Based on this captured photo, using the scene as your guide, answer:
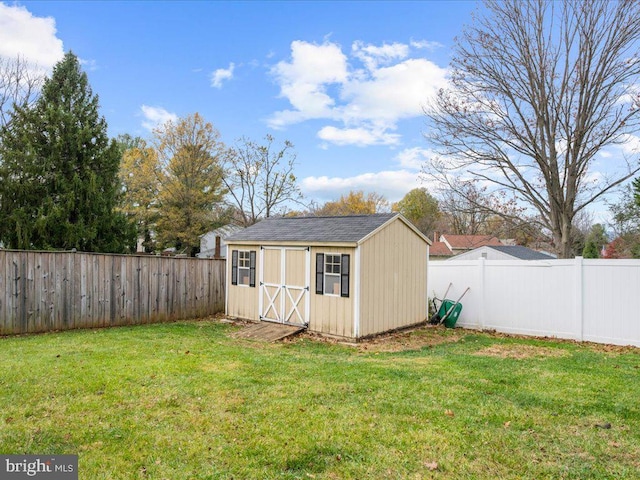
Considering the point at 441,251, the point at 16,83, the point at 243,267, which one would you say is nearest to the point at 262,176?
the point at 16,83

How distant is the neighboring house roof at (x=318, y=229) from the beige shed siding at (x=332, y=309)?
1.01 ft

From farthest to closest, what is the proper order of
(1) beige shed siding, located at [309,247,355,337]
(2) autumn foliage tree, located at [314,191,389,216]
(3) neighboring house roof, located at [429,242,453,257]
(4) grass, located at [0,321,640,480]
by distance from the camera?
(2) autumn foliage tree, located at [314,191,389,216] < (3) neighboring house roof, located at [429,242,453,257] < (1) beige shed siding, located at [309,247,355,337] < (4) grass, located at [0,321,640,480]

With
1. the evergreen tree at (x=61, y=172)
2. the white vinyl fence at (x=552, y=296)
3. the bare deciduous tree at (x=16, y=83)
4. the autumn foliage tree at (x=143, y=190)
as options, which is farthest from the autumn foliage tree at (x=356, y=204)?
the white vinyl fence at (x=552, y=296)

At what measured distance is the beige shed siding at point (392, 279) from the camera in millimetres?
8695

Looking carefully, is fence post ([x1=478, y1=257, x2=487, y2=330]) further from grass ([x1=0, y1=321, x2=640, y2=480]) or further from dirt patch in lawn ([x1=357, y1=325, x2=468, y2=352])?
grass ([x1=0, y1=321, x2=640, y2=480])

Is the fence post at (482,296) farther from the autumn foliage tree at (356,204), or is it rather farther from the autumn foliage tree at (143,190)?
the autumn foliage tree at (356,204)

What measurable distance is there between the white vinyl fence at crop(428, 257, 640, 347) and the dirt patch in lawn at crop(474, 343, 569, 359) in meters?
1.53

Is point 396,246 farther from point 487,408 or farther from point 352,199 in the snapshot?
point 352,199

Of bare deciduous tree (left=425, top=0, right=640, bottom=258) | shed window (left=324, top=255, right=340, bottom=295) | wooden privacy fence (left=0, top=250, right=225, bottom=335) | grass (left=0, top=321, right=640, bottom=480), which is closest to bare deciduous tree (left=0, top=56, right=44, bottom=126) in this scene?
wooden privacy fence (left=0, top=250, right=225, bottom=335)

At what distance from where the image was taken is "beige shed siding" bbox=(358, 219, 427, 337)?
8.70 metres

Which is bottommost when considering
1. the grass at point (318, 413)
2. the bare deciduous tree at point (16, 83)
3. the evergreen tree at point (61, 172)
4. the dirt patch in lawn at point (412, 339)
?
the dirt patch in lawn at point (412, 339)

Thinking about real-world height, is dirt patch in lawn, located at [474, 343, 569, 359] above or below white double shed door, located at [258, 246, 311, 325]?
below

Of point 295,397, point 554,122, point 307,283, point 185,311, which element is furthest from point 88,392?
point 554,122

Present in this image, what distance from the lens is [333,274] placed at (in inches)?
352
